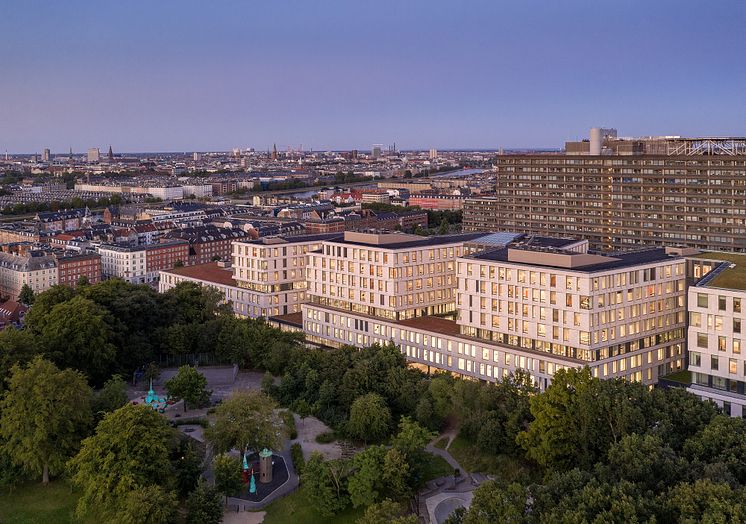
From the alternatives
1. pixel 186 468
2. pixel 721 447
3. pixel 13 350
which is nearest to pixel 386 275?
pixel 186 468

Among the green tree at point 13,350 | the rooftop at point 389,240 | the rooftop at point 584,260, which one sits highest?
the rooftop at point 389,240

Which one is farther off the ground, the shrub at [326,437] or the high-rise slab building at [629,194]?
the high-rise slab building at [629,194]

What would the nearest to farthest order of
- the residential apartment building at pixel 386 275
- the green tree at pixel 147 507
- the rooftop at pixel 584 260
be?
1. the green tree at pixel 147 507
2. the rooftop at pixel 584 260
3. the residential apartment building at pixel 386 275

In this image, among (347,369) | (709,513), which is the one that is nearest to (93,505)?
(347,369)

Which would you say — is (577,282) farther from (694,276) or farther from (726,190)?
(726,190)

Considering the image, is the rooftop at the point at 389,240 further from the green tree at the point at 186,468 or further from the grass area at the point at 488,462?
the green tree at the point at 186,468

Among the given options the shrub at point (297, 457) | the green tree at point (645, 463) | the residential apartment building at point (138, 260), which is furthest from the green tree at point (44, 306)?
the green tree at point (645, 463)

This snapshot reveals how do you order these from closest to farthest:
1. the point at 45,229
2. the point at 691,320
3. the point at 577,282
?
the point at 691,320, the point at 577,282, the point at 45,229

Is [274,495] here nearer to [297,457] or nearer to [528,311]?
[297,457]
